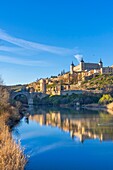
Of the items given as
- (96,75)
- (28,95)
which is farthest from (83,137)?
(96,75)

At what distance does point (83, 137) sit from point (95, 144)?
9.35 feet

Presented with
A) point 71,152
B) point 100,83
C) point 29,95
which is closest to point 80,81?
point 100,83

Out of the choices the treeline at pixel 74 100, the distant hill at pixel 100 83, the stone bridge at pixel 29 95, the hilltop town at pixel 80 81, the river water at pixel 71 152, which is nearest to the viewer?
the river water at pixel 71 152

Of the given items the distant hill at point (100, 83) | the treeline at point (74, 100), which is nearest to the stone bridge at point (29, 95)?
the treeline at point (74, 100)

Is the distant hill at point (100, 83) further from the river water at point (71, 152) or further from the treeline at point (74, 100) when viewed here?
the river water at point (71, 152)

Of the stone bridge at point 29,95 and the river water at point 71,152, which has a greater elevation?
the stone bridge at point 29,95

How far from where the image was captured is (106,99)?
215 feet

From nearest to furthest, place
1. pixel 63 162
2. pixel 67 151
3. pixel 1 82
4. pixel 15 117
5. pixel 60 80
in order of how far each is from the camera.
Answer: pixel 63 162 → pixel 67 151 → pixel 15 117 → pixel 1 82 → pixel 60 80

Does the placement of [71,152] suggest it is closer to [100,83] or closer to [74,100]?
[74,100]

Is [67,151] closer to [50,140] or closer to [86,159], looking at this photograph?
[86,159]

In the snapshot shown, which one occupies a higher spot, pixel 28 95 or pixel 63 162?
pixel 28 95

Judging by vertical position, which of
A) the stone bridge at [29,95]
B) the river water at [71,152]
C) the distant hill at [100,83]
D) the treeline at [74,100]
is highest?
the distant hill at [100,83]

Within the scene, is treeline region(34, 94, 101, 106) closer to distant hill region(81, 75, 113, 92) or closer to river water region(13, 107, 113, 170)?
distant hill region(81, 75, 113, 92)

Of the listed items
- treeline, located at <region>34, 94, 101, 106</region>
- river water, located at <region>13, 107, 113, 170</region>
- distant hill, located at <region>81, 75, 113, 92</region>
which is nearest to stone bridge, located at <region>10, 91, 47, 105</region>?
treeline, located at <region>34, 94, 101, 106</region>
